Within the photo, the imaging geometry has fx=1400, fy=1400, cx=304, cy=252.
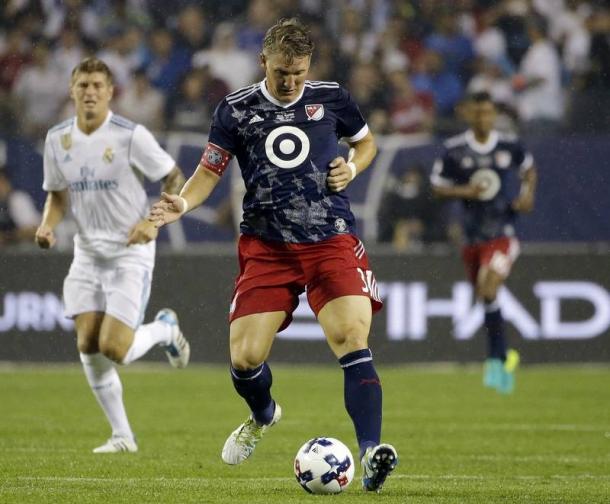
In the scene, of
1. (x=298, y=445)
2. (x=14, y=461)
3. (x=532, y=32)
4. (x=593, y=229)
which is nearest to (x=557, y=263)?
(x=593, y=229)

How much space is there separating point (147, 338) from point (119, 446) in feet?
3.41

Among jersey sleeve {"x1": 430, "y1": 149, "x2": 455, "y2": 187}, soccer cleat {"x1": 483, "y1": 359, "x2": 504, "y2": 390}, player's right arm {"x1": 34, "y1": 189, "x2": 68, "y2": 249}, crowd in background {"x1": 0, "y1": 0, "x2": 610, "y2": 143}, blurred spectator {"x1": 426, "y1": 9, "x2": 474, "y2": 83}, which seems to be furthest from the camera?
blurred spectator {"x1": 426, "y1": 9, "x2": 474, "y2": 83}

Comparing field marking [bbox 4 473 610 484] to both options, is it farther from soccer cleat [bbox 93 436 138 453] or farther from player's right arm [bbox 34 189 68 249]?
player's right arm [bbox 34 189 68 249]

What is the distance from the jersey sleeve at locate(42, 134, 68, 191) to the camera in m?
9.19

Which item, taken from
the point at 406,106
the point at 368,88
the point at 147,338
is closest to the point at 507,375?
the point at 147,338

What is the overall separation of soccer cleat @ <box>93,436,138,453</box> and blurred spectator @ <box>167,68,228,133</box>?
8.80 m

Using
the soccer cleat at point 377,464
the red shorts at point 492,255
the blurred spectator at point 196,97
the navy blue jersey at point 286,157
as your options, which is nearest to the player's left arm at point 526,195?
the red shorts at point 492,255

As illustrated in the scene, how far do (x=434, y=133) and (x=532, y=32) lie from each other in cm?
292

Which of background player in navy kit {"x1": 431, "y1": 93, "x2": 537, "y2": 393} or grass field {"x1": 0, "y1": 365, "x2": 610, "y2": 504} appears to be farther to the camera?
background player in navy kit {"x1": 431, "y1": 93, "x2": 537, "y2": 393}

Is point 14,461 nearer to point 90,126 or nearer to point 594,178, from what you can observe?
point 90,126

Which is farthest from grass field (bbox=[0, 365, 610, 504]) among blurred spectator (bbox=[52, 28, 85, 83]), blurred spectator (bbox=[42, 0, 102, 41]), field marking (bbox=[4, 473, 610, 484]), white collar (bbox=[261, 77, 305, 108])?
blurred spectator (bbox=[42, 0, 102, 41])

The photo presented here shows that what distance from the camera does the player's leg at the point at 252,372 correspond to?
7016 millimetres

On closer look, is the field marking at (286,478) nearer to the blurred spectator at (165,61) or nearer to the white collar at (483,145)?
the white collar at (483,145)

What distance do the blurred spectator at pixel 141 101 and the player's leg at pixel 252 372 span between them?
1040cm
